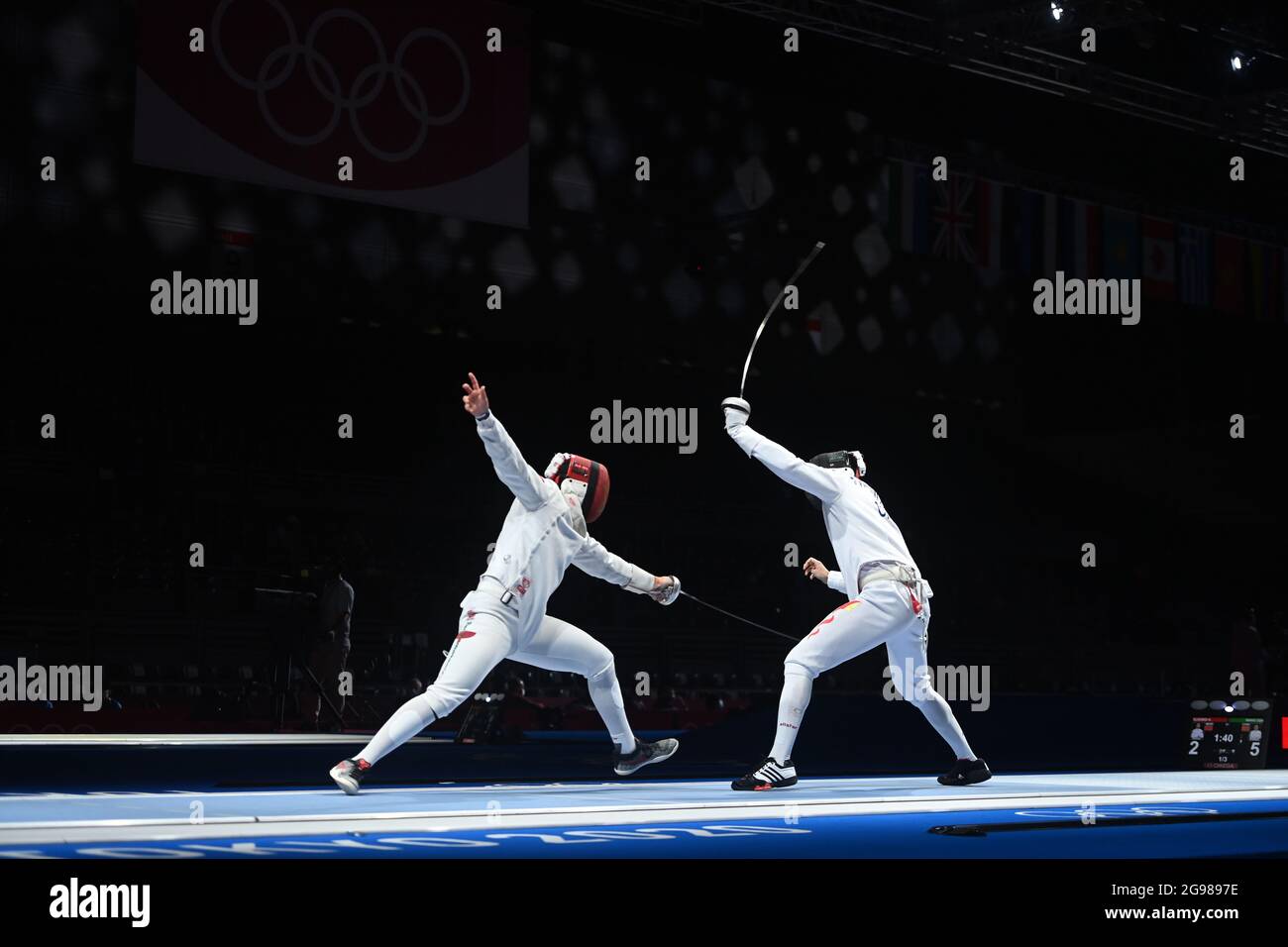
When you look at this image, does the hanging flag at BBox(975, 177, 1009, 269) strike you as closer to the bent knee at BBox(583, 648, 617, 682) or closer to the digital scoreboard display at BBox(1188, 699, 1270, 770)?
the digital scoreboard display at BBox(1188, 699, 1270, 770)

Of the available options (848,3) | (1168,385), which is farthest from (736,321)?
(1168,385)

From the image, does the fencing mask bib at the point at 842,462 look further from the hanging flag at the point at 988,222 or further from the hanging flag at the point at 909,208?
the hanging flag at the point at 988,222

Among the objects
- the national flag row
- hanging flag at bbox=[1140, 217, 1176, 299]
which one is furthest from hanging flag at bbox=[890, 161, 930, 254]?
hanging flag at bbox=[1140, 217, 1176, 299]

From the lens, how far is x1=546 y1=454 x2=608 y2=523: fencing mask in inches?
231

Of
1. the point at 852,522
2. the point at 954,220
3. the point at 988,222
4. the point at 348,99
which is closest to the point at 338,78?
the point at 348,99

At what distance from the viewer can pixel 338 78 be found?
45.4ft

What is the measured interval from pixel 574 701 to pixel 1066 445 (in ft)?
35.4

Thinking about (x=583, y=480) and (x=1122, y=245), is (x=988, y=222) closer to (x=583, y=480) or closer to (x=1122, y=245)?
(x=1122, y=245)

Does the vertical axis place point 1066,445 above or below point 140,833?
above

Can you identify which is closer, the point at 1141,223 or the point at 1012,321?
the point at 1141,223

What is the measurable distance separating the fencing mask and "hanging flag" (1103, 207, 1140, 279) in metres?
13.9

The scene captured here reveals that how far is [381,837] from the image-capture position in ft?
12.2

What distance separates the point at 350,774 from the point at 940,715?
2.45 m

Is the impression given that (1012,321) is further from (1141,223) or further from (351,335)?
(351,335)
